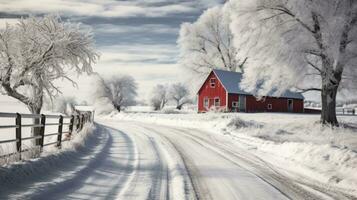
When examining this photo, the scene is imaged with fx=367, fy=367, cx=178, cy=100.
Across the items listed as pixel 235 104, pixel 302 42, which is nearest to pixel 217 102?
pixel 235 104

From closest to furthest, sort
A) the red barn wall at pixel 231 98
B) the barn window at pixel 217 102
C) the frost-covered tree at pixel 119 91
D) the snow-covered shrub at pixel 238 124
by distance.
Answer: the snow-covered shrub at pixel 238 124 → the red barn wall at pixel 231 98 → the barn window at pixel 217 102 → the frost-covered tree at pixel 119 91

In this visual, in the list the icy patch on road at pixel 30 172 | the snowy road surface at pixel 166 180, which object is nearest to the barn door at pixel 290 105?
the snowy road surface at pixel 166 180

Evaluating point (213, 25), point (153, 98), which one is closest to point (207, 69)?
point (213, 25)

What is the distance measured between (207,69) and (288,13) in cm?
3122

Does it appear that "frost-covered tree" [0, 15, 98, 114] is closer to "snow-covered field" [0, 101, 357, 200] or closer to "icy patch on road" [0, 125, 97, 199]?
"snow-covered field" [0, 101, 357, 200]

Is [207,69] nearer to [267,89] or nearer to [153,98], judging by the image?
[267,89]

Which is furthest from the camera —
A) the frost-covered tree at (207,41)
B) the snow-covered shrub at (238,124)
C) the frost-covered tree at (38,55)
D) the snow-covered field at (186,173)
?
the frost-covered tree at (207,41)

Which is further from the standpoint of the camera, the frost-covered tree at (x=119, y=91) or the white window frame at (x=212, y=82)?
the frost-covered tree at (x=119, y=91)

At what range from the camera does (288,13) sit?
25.9 metres

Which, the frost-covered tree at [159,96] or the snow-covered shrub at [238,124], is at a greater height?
the frost-covered tree at [159,96]

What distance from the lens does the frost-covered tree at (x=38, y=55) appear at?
60.9 ft

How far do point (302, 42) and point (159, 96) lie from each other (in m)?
101

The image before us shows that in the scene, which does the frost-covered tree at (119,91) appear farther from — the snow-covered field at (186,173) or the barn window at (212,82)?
the snow-covered field at (186,173)

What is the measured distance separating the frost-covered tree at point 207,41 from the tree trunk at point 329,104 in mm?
30151
